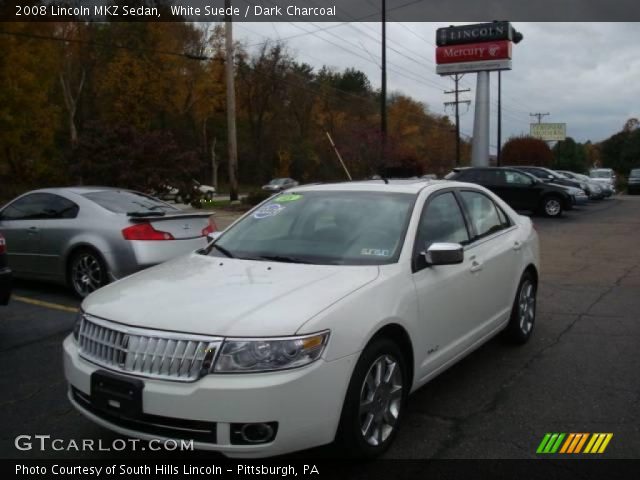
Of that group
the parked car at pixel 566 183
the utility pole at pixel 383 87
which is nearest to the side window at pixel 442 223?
the parked car at pixel 566 183

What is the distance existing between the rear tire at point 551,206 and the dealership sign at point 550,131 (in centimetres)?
7300

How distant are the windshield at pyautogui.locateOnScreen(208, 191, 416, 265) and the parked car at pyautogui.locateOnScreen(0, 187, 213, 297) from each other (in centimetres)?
268

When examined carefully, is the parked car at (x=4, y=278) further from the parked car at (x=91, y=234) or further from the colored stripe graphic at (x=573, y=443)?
the colored stripe graphic at (x=573, y=443)

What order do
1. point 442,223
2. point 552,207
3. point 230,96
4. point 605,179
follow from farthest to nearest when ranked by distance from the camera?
point 605,179
point 230,96
point 552,207
point 442,223

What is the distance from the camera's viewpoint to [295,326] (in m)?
3.02

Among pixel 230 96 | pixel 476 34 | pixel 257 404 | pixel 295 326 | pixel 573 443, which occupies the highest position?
pixel 476 34

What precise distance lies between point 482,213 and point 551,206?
1674cm

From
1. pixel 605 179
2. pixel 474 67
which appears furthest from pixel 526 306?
pixel 474 67

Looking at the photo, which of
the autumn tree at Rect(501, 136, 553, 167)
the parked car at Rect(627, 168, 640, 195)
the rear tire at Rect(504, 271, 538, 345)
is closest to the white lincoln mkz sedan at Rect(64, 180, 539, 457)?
the rear tire at Rect(504, 271, 538, 345)

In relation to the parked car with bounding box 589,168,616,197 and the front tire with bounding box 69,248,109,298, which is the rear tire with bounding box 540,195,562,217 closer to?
the parked car with bounding box 589,168,616,197

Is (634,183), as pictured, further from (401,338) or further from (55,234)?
(401,338)

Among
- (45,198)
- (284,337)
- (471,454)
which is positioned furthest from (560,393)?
(45,198)

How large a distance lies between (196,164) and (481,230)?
12.9 meters

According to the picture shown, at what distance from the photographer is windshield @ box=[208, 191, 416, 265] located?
158 inches
